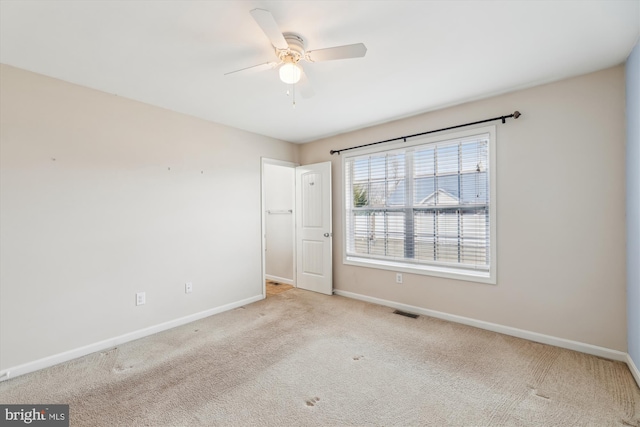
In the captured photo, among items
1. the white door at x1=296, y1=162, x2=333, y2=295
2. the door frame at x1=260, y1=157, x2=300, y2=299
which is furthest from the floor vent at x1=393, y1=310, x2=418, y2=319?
the door frame at x1=260, y1=157, x2=300, y2=299

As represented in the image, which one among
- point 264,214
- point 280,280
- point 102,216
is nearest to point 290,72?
point 102,216

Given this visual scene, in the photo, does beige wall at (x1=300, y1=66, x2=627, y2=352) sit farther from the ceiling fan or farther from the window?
the ceiling fan

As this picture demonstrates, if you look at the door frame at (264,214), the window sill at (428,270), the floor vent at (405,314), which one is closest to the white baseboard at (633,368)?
the window sill at (428,270)

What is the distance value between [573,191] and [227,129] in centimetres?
398

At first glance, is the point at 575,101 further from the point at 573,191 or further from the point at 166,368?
the point at 166,368

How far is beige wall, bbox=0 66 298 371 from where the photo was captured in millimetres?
2273

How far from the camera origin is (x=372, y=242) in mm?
4086

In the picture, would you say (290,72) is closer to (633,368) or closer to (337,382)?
(337,382)

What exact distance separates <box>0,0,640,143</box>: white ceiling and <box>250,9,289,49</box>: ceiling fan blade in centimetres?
19

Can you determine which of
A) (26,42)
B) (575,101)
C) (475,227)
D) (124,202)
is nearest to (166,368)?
(124,202)

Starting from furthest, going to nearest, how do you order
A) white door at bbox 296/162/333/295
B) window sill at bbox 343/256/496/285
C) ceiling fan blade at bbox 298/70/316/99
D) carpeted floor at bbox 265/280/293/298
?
carpeted floor at bbox 265/280/293/298 < white door at bbox 296/162/333/295 < window sill at bbox 343/256/496/285 < ceiling fan blade at bbox 298/70/316/99

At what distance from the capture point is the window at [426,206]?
10.2ft

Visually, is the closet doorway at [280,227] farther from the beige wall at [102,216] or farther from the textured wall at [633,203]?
the textured wall at [633,203]

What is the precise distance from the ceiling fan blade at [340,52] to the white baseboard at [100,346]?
125 inches
